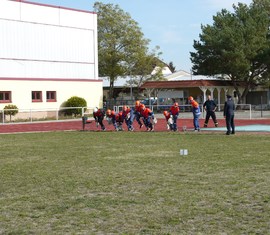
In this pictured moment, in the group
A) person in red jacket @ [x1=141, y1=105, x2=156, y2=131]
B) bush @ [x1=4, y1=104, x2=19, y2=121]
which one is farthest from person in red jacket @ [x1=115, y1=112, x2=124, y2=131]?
bush @ [x1=4, y1=104, x2=19, y2=121]

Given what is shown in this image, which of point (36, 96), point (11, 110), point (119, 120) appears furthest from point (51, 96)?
point (119, 120)

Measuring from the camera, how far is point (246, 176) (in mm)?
11367

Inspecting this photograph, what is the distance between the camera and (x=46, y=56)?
157ft

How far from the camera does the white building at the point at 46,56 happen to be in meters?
44.3

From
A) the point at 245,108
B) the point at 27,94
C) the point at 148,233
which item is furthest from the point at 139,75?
the point at 148,233

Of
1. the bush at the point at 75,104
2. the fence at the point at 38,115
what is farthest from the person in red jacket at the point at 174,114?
the bush at the point at 75,104

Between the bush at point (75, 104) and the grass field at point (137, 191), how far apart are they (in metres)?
29.4

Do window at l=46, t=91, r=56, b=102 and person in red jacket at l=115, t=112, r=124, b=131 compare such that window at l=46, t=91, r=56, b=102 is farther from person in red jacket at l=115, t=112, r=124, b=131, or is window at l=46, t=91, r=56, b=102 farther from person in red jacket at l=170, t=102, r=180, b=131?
person in red jacket at l=170, t=102, r=180, b=131

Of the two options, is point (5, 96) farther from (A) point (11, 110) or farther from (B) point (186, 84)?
(B) point (186, 84)

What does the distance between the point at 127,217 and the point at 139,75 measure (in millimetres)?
62280

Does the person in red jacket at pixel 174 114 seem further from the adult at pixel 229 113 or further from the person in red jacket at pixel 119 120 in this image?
the adult at pixel 229 113

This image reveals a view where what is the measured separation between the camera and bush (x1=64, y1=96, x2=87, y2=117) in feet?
155

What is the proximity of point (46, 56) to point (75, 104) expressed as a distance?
15.8 ft

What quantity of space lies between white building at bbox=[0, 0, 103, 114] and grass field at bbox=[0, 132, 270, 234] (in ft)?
90.9
